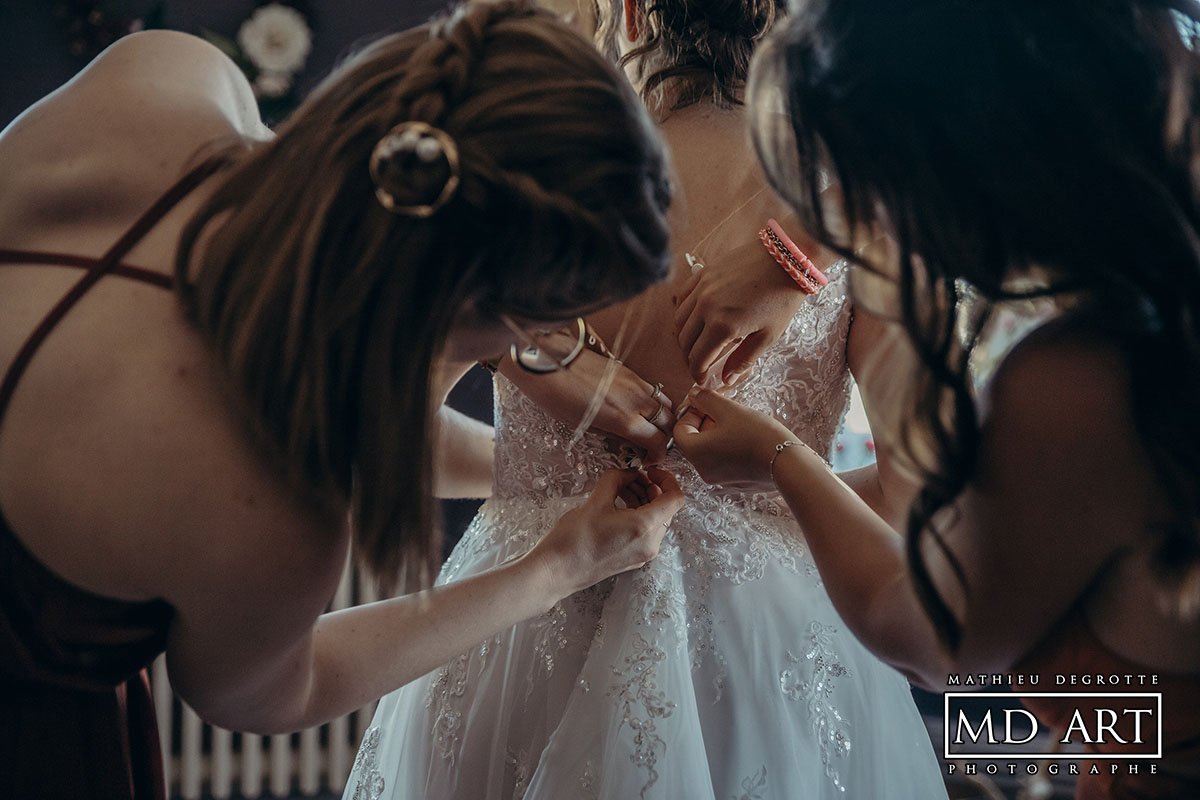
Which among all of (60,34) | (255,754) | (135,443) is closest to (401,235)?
(135,443)

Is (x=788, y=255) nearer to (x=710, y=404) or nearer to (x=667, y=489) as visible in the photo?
(x=710, y=404)

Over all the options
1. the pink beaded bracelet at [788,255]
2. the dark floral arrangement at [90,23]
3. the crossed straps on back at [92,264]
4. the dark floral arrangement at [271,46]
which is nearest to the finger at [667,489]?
the pink beaded bracelet at [788,255]

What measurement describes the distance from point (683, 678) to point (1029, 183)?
25.4 inches

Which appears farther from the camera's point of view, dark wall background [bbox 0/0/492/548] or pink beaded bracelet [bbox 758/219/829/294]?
dark wall background [bbox 0/0/492/548]

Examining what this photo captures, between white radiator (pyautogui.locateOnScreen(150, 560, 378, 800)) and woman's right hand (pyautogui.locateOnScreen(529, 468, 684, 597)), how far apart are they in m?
1.79

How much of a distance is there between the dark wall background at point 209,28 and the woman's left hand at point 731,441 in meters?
1.83

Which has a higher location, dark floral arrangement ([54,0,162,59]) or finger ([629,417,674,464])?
dark floral arrangement ([54,0,162,59])

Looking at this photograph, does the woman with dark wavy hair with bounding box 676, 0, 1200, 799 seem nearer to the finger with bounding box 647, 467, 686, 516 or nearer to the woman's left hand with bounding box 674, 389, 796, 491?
the woman's left hand with bounding box 674, 389, 796, 491

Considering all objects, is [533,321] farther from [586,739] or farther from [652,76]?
[652,76]

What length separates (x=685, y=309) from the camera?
1.14m

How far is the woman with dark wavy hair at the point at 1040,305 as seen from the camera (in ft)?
2.20

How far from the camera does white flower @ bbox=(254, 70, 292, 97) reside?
278 centimetres

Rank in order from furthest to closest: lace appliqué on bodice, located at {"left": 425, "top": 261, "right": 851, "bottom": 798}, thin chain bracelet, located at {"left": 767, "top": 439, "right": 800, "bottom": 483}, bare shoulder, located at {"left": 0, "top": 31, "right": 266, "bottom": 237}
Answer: lace appliqué on bodice, located at {"left": 425, "top": 261, "right": 851, "bottom": 798} → thin chain bracelet, located at {"left": 767, "top": 439, "right": 800, "bottom": 483} → bare shoulder, located at {"left": 0, "top": 31, "right": 266, "bottom": 237}

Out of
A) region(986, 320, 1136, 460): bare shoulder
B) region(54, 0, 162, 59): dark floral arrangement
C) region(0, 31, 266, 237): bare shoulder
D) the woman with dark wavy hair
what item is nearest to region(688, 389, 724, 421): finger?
the woman with dark wavy hair
